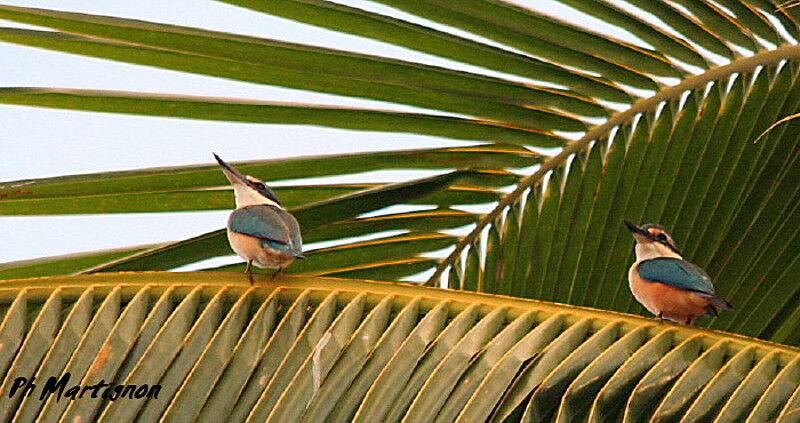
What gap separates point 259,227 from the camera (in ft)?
9.18

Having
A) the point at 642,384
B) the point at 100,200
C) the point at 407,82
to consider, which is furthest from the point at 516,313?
the point at 100,200

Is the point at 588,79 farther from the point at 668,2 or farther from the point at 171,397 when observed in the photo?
the point at 171,397

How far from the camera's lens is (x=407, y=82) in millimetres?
2840

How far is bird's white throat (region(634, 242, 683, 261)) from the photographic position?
9.17ft

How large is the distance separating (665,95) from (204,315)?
60.1 inches

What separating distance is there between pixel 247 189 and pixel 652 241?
1045mm

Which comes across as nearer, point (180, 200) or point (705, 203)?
point (180, 200)

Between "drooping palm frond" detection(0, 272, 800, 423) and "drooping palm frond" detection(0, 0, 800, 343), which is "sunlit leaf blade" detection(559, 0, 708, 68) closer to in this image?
"drooping palm frond" detection(0, 0, 800, 343)

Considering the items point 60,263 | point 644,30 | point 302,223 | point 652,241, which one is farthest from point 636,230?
point 60,263

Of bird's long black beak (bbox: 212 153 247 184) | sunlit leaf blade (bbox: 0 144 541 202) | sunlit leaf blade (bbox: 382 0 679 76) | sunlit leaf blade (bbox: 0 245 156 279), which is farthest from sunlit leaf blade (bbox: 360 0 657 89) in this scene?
sunlit leaf blade (bbox: 0 245 156 279)

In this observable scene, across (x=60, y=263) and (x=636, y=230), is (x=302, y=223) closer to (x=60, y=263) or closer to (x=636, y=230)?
(x=60, y=263)

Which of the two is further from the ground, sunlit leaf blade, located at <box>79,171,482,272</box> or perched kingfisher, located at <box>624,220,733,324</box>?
perched kingfisher, located at <box>624,220,733,324</box>

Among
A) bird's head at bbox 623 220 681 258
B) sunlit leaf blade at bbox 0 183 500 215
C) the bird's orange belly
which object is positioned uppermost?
bird's head at bbox 623 220 681 258

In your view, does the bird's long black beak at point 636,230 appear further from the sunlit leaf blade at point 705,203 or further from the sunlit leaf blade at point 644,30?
the sunlit leaf blade at point 644,30
